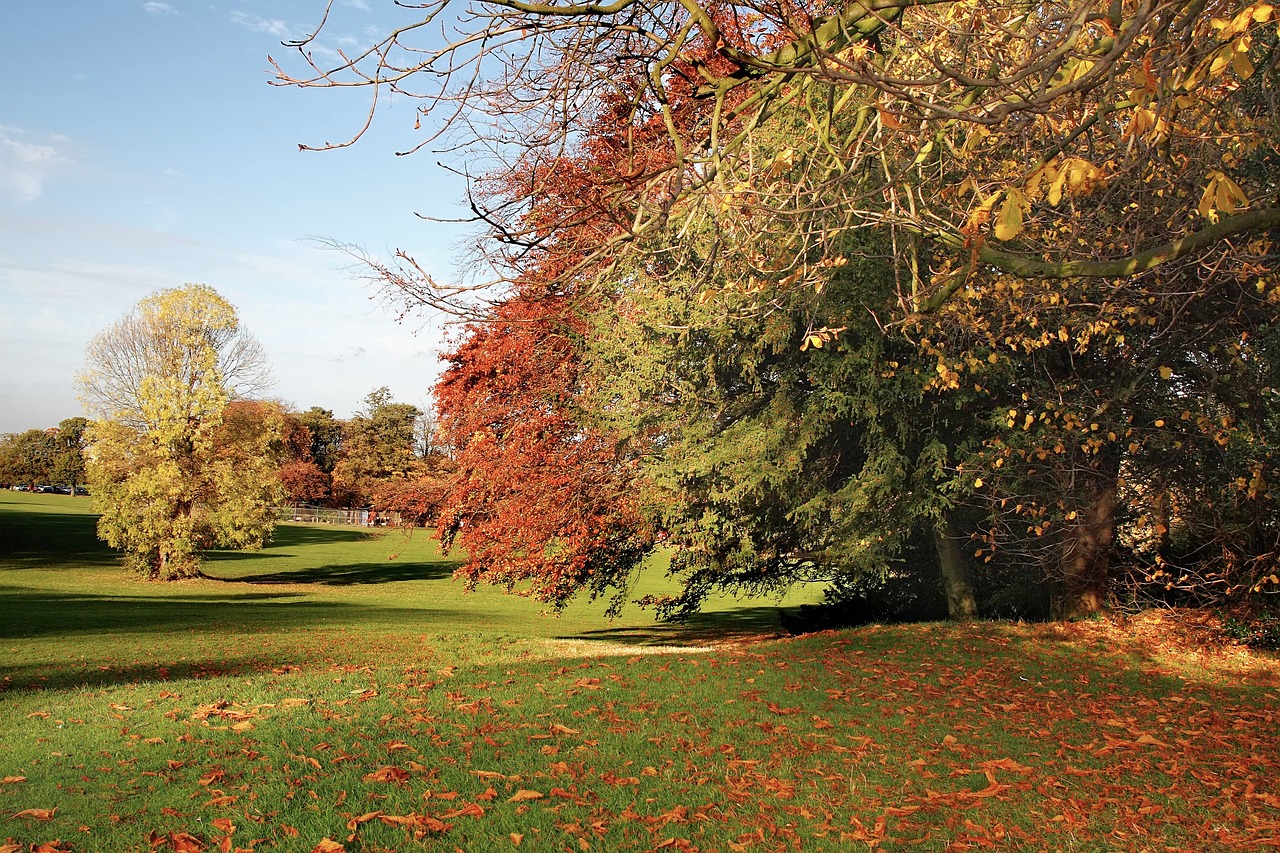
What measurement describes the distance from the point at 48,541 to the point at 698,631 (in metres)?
38.7

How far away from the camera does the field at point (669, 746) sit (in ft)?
16.4

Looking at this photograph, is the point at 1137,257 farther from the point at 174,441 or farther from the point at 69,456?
the point at 69,456

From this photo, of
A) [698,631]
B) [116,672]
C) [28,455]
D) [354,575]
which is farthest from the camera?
[28,455]

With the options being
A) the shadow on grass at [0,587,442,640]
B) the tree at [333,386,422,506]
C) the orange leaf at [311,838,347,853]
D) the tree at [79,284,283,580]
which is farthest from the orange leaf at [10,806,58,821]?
the tree at [333,386,422,506]

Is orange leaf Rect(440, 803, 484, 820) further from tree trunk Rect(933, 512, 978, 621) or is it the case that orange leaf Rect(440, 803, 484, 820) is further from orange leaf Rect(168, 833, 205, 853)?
tree trunk Rect(933, 512, 978, 621)

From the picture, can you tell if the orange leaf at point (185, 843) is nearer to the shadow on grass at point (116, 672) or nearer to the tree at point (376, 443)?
the shadow on grass at point (116, 672)

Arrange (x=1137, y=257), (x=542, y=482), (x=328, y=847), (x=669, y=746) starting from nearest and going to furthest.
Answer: (x=328, y=847)
(x=1137, y=257)
(x=669, y=746)
(x=542, y=482)

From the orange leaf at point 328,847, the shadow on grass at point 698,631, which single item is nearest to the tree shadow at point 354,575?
the shadow on grass at point 698,631

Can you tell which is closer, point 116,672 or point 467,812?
point 467,812

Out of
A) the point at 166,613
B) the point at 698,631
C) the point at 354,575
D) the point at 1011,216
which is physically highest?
the point at 1011,216

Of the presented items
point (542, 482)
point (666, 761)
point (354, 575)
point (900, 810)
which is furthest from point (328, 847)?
point (354, 575)

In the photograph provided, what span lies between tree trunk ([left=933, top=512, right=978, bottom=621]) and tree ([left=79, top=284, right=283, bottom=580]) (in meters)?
25.2

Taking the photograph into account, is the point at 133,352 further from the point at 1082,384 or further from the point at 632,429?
the point at 1082,384

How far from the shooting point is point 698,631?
2212 centimetres
